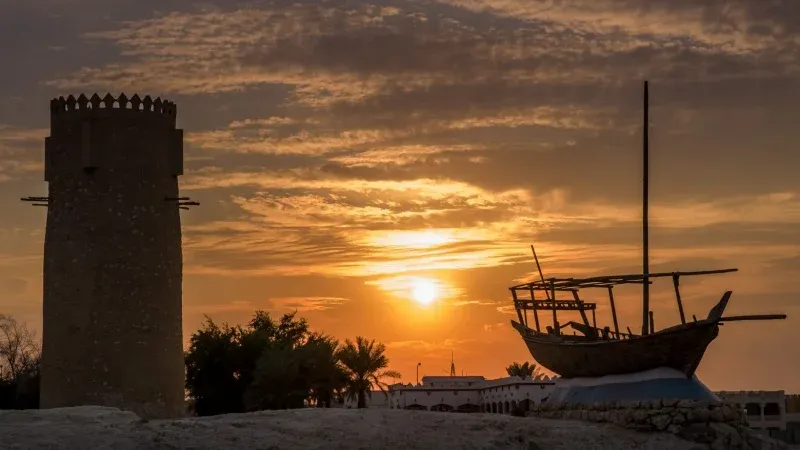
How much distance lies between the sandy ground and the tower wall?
539 inches

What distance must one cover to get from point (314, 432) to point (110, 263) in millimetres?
17410

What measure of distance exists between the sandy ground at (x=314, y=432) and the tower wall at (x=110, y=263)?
13.7 metres

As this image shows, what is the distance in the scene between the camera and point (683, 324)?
3606 cm

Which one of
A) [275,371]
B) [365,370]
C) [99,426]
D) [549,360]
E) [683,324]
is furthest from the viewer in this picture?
[365,370]

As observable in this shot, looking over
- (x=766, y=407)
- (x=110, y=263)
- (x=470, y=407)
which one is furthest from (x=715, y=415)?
(x=766, y=407)

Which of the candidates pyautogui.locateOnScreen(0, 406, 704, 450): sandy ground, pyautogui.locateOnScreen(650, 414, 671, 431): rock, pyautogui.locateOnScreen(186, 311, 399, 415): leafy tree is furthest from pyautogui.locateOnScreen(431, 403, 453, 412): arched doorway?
pyautogui.locateOnScreen(650, 414, 671, 431): rock

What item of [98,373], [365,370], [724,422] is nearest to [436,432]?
[724,422]

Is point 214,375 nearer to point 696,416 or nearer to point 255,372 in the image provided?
point 255,372

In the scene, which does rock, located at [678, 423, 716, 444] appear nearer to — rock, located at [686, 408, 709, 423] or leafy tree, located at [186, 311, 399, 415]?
rock, located at [686, 408, 709, 423]

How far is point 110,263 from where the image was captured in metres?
44.6

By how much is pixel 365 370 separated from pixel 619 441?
44.1 m

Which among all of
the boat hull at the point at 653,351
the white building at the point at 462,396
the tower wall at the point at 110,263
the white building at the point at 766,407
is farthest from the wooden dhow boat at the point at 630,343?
the white building at the point at 766,407

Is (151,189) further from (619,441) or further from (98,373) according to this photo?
(619,441)

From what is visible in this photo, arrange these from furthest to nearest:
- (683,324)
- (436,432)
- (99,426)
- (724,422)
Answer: (683,324)
(724,422)
(436,432)
(99,426)
